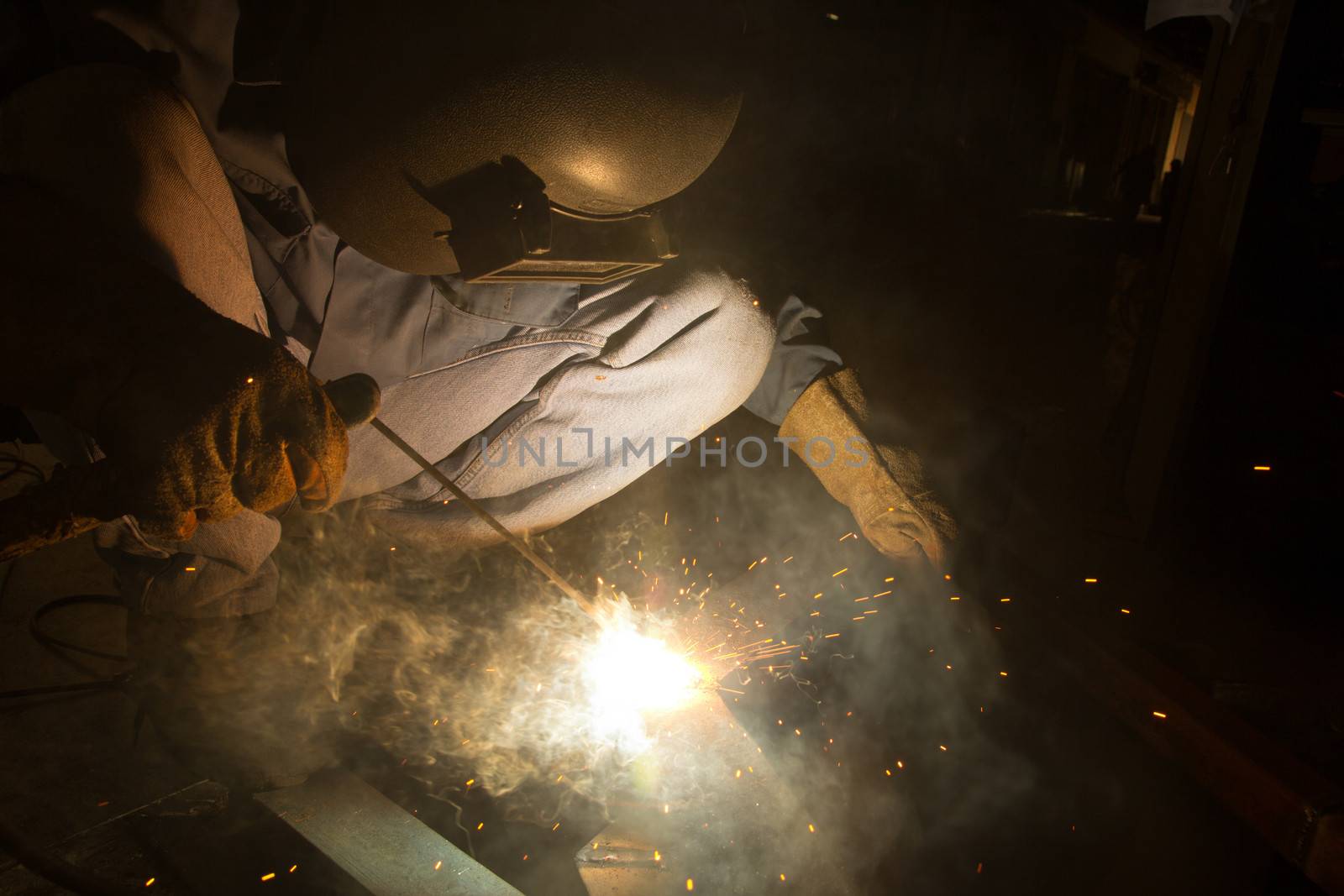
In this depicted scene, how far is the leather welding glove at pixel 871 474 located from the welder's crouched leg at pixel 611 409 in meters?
0.23

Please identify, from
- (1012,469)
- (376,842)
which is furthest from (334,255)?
(1012,469)

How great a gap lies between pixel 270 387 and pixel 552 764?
1682 millimetres

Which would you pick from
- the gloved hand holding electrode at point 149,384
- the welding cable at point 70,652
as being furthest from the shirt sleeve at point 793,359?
the welding cable at point 70,652

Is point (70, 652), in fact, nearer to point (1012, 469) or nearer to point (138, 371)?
point (138, 371)

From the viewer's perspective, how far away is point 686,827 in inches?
75.6

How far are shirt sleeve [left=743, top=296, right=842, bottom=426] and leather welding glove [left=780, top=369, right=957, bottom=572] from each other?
38 mm

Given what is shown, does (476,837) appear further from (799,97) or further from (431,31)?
(799,97)

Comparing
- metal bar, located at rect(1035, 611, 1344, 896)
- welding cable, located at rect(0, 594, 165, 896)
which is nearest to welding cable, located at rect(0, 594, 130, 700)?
welding cable, located at rect(0, 594, 165, 896)

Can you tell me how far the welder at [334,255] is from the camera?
117 centimetres

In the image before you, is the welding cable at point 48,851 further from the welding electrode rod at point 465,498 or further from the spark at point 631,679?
the spark at point 631,679

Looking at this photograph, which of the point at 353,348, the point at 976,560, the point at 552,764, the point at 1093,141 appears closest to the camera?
the point at 353,348

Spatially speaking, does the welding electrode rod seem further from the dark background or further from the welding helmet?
the dark background

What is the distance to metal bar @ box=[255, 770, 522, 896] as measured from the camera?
1.67 metres

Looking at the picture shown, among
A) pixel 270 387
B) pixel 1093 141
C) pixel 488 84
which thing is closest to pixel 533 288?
pixel 488 84
